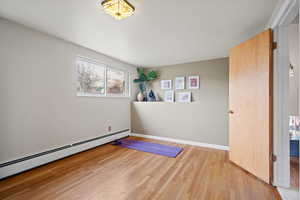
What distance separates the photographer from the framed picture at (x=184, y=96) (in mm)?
3443

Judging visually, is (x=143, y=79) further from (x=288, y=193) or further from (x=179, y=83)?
(x=288, y=193)

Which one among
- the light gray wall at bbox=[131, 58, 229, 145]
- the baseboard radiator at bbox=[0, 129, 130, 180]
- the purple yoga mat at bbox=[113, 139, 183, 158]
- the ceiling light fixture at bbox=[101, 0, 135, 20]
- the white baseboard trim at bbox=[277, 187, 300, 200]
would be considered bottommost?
the purple yoga mat at bbox=[113, 139, 183, 158]

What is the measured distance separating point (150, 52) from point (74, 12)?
62.7 inches

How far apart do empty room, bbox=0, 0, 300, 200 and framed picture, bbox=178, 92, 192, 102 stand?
43cm

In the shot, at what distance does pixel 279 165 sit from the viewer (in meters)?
1.57

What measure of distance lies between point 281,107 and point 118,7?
2.22m

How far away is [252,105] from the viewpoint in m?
1.84

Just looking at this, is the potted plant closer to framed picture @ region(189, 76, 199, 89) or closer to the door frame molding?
framed picture @ region(189, 76, 199, 89)

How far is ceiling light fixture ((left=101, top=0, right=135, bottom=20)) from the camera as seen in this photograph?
1339mm

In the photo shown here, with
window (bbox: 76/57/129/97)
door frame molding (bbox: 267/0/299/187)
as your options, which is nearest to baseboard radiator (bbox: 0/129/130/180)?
window (bbox: 76/57/129/97)

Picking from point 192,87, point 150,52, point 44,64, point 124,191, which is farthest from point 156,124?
point 44,64

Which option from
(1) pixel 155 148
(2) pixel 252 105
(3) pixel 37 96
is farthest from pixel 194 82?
(3) pixel 37 96

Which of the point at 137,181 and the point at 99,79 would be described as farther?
the point at 99,79

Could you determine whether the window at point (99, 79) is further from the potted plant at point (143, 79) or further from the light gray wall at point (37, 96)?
the potted plant at point (143, 79)
